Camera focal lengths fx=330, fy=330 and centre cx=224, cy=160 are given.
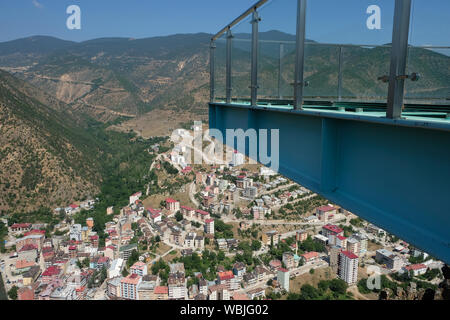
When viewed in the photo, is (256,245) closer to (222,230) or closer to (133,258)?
(222,230)

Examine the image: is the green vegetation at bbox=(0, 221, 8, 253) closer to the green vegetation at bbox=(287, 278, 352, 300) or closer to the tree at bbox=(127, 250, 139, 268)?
the tree at bbox=(127, 250, 139, 268)

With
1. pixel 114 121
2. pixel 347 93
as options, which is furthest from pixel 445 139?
pixel 114 121

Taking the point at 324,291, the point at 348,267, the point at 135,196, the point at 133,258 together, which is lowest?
the point at 133,258

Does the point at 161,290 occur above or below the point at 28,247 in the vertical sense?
below

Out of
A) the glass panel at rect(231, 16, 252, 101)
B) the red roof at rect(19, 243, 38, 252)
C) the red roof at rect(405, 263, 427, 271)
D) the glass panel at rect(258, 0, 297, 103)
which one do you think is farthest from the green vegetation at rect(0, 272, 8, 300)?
the red roof at rect(405, 263, 427, 271)

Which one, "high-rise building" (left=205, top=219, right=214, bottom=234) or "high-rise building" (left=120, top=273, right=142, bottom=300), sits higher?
"high-rise building" (left=205, top=219, right=214, bottom=234)

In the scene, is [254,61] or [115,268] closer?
[254,61]

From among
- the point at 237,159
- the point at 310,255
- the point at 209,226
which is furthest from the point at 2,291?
the point at 237,159

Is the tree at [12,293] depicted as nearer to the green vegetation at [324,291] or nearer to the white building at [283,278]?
the white building at [283,278]

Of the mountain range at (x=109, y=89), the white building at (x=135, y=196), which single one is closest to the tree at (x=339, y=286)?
the mountain range at (x=109, y=89)
